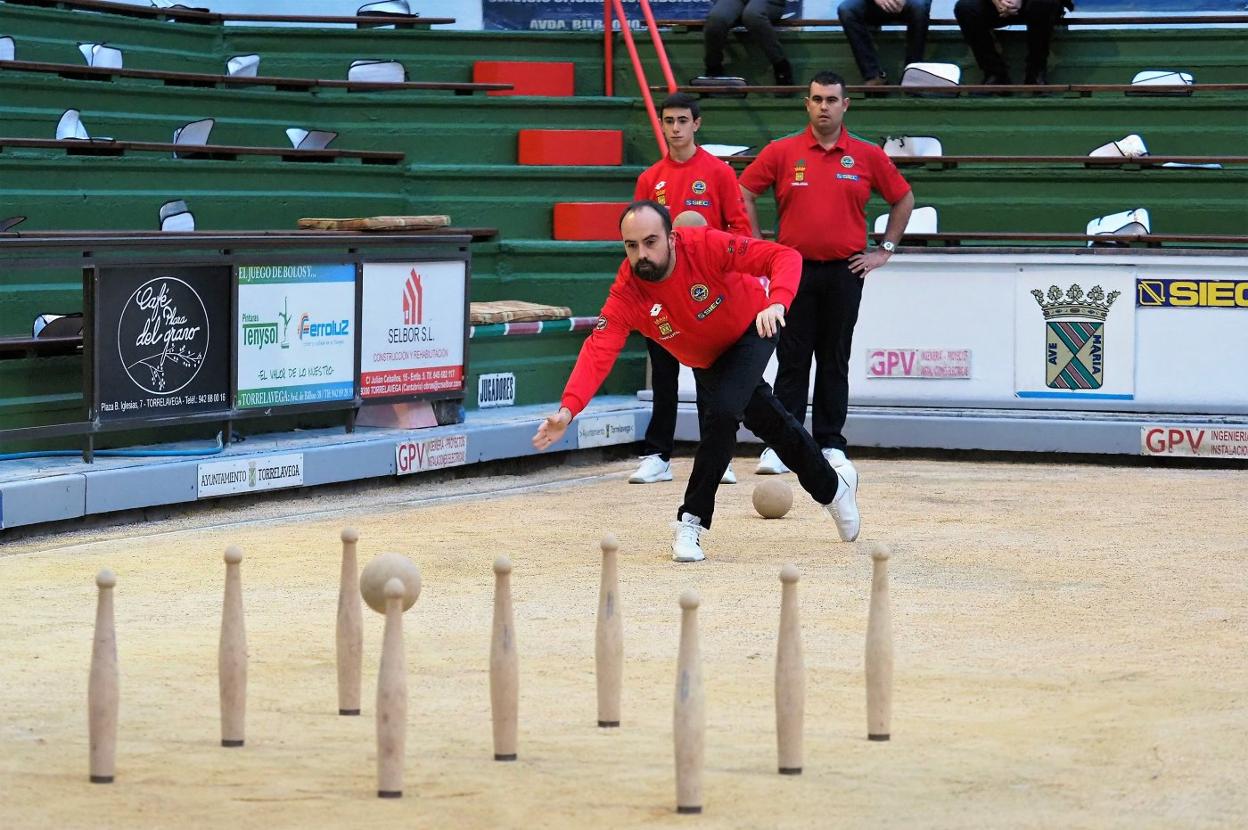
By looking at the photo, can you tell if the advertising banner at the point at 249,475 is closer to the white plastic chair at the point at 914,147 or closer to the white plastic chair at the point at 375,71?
the white plastic chair at the point at 375,71

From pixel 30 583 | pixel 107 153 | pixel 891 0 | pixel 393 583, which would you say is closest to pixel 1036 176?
pixel 891 0

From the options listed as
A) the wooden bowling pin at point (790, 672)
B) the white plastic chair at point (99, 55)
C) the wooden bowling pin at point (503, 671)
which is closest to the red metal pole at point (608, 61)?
the white plastic chair at point (99, 55)

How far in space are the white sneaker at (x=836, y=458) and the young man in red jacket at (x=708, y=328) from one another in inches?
23.9

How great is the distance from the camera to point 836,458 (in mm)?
10484

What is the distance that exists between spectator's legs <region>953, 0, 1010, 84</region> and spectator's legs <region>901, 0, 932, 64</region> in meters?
0.26

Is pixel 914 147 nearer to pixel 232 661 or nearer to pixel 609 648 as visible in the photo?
pixel 609 648

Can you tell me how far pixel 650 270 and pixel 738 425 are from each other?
3.38ft

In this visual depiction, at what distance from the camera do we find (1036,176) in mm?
14586

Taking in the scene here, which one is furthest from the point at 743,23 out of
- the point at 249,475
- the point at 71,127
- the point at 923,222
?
the point at 249,475

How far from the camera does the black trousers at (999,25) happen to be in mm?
14836

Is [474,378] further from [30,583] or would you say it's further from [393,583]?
[393,583]

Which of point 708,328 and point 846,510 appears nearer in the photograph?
point 708,328

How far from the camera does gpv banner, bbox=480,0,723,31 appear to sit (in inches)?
659

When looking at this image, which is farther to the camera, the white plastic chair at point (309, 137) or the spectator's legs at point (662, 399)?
the white plastic chair at point (309, 137)
